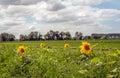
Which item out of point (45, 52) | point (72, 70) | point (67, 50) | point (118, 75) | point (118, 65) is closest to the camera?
point (118, 75)

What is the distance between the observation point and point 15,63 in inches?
272

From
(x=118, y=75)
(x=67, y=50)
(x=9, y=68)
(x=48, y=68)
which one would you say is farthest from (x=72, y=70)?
(x=67, y=50)

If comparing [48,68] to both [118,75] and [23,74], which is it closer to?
[23,74]

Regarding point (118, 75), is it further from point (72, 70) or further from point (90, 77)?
point (72, 70)

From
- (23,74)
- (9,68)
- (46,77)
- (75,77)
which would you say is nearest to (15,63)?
(9,68)

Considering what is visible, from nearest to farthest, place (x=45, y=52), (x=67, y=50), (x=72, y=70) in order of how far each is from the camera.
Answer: (x=72, y=70)
(x=45, y=52)
(x=67, y=50)

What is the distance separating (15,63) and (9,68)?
24cm

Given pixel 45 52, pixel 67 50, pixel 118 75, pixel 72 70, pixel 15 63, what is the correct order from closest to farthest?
pixel 118 75, pixel 72 70, pixel 15 63, pixel 45 52, pixel 67 50

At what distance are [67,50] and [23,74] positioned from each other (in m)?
4.41

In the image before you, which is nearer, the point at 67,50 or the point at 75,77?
the point at 75,77

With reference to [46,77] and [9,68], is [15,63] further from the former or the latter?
[46,77]

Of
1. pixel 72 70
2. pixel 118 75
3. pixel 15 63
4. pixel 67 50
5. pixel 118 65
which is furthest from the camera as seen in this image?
pixel 67 50

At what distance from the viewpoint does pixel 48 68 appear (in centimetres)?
614

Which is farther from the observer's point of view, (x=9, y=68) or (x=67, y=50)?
(x=67, y=50)
